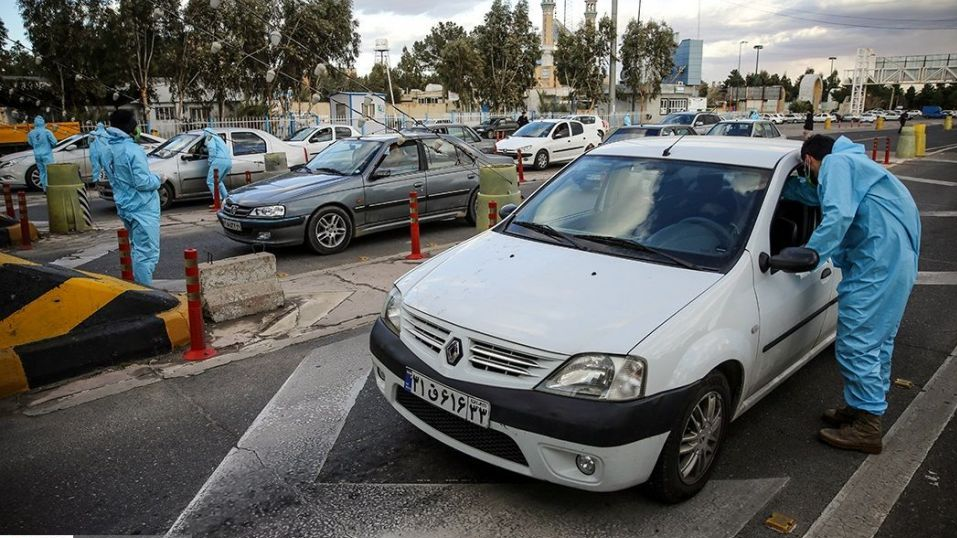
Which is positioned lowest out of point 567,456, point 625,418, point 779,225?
point 567,456

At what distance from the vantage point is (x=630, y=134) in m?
18.4

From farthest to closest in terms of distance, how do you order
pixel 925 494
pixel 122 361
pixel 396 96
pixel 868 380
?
pixel 396 96
pixel 122 361
pixel 868 380
pixel 925 494

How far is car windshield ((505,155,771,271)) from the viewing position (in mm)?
3607

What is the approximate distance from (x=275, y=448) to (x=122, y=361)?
6.90ft

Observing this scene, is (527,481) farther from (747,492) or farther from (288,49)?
(288,49)

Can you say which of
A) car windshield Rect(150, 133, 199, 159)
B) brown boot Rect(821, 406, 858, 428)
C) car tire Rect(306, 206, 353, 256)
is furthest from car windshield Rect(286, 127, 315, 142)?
brown boot Rect(821, 406, 858, 428)

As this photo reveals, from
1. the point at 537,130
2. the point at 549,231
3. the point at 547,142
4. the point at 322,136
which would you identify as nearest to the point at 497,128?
the point at 537,130

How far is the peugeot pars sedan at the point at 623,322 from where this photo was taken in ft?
9.20

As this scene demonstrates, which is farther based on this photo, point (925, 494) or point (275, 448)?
point (275, 448)

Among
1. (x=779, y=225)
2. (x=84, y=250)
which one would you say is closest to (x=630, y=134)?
(x=84, y=250)

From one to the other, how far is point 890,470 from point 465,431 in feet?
7.74

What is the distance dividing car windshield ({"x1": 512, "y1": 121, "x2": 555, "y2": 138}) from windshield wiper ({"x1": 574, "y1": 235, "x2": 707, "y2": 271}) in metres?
17.6

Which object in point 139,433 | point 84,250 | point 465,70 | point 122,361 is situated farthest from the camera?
point 465,70

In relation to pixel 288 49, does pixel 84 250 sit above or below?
below
